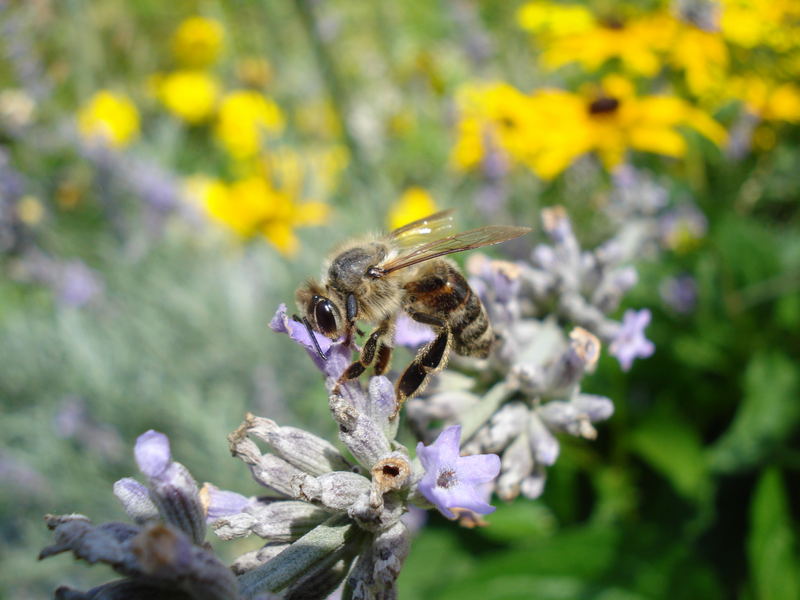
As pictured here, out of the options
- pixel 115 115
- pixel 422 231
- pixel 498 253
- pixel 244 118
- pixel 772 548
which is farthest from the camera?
pixel 115 115

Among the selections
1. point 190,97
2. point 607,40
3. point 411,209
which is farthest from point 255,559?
point 190,97

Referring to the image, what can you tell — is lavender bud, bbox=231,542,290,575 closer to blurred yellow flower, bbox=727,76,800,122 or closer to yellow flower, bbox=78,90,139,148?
blurred yellow flower, bbox=727,76,800,122

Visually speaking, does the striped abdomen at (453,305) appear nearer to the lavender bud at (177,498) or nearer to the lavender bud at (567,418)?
the lavender bud at (567,418)

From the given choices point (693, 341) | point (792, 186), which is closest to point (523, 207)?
point (693, 341)

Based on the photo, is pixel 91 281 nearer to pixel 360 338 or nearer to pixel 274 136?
pixel 274 136

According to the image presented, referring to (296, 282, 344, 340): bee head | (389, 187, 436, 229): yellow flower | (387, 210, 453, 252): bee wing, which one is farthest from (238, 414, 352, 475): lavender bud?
(389, 187, 436, 229): yellow flower

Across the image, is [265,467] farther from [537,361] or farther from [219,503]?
[537,361]
